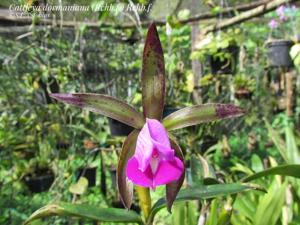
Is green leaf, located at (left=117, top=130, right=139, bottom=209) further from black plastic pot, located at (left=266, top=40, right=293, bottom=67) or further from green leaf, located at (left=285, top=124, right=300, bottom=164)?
black plastic pot, located at (left=266, top=40, right=293, bottom=67)

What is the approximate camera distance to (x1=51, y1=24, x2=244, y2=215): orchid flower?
68cm

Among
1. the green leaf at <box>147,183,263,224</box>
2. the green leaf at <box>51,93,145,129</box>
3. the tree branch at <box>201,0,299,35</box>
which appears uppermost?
the tree branch at <box>201,0,299,35</box>

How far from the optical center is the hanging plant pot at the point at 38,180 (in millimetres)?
2947

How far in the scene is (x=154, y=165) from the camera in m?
0.68

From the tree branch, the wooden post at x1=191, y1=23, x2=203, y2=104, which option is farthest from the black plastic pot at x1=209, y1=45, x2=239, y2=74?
the tree branch

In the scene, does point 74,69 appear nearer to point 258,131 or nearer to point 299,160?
point 299,160

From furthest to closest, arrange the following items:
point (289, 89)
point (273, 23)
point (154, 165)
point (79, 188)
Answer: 1. point (273, 23)
2. point (289, 89)
3. point (79, 188)
4. point (154, 165)

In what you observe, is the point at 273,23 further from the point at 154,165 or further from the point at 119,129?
the point at 154,165

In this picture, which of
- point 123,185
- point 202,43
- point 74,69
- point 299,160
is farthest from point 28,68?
point 123,185

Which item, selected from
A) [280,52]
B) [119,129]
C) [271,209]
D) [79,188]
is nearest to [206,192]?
[271,209]

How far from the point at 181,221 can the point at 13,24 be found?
5.78ft

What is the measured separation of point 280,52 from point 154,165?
9.61 ft

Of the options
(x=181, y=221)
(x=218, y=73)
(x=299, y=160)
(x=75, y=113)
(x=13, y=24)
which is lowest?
(x=181, y=221)

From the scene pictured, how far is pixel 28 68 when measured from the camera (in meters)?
3.02
